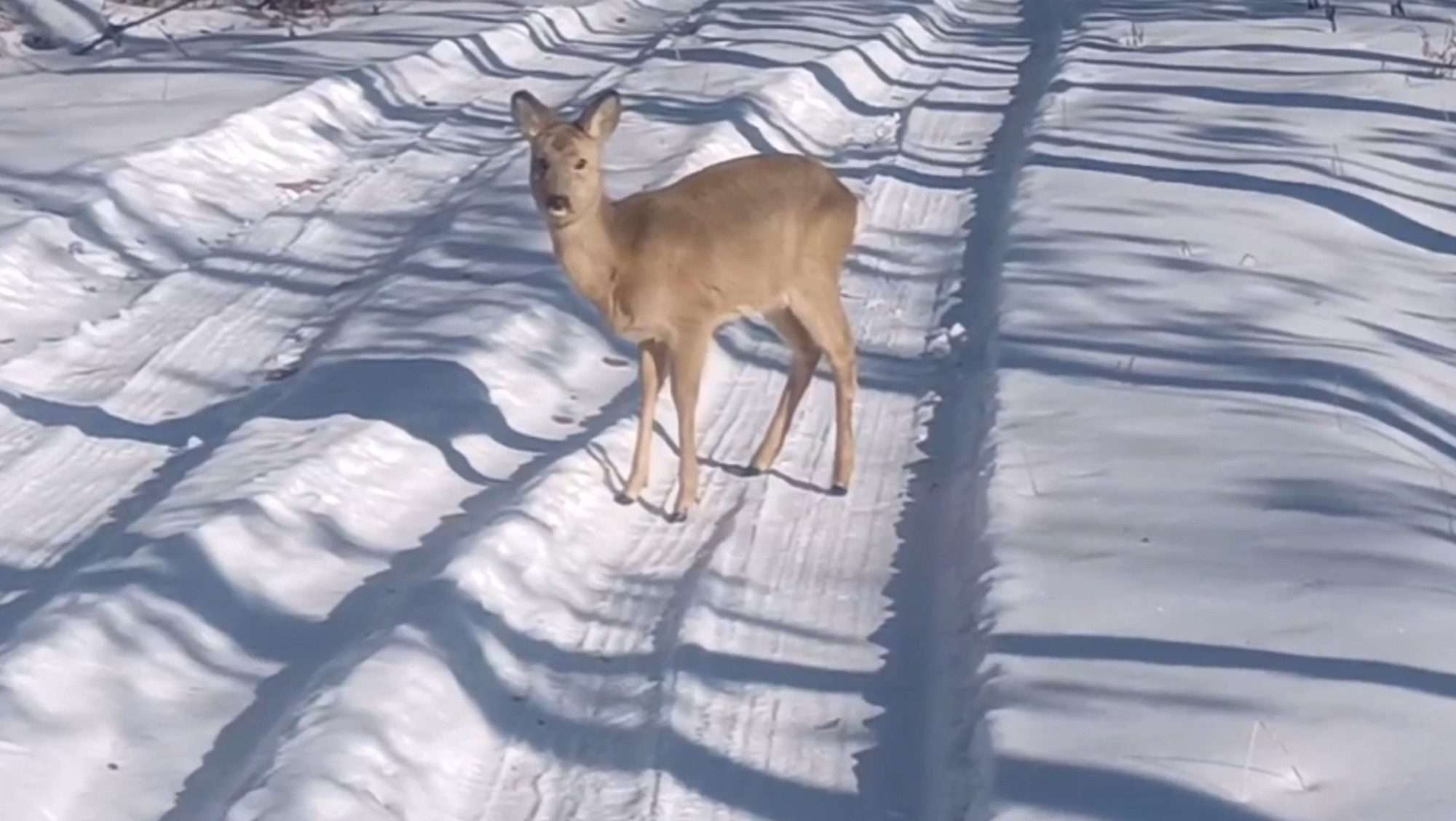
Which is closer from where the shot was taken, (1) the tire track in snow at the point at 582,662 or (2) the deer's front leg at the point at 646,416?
(1) the tire track in snow at the point at 582,662

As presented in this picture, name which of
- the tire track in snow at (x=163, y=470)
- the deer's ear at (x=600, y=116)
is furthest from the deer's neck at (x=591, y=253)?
the tire track in snow at (x=163, y=470)

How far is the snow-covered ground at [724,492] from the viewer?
5.88 m

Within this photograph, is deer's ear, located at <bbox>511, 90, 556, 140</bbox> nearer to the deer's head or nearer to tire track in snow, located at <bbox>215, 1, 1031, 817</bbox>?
the deer's head

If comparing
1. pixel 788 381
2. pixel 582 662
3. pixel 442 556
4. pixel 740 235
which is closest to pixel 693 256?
pixel 740 235

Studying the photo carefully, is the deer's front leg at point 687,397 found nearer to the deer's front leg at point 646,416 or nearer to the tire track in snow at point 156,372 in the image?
the deer's front leg at point 646,416

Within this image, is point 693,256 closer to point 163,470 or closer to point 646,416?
point 646,416

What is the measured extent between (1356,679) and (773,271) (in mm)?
3141

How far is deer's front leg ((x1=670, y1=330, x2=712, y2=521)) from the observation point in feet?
27.0

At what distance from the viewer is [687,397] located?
27.2 feet

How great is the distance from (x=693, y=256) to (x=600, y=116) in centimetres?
64

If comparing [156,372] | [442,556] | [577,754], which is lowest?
[156,372]

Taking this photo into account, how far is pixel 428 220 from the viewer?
12.5 m

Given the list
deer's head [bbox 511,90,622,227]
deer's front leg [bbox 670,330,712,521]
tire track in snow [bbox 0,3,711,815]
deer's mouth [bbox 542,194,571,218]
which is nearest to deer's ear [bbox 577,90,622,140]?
deer's head [bbox 511,90,622,227]

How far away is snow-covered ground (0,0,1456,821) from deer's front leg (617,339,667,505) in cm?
12
